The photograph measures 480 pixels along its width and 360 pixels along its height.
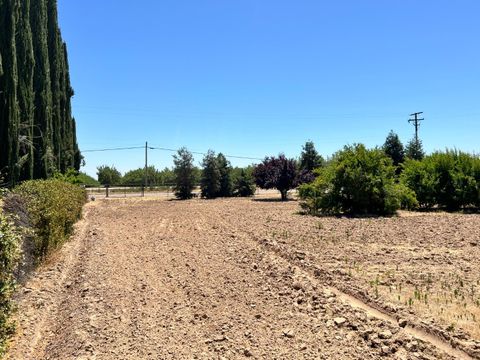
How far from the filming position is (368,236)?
1137cm

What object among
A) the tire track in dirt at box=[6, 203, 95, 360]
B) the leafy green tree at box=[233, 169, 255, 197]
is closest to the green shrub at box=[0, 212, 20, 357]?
the tire track in dirt at box=[6, 203, 95, 360]

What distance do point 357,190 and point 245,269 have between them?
36.7ft

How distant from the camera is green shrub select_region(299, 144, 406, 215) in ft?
57.5

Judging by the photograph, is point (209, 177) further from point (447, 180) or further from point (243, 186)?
point (447, 180)

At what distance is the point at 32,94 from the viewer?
16.0 metres

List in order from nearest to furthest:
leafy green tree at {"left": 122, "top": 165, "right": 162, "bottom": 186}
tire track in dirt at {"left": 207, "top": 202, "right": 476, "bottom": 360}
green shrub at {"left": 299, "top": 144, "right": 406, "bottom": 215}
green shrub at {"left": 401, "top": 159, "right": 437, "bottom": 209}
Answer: tire track in dirt at {"left": 207, "top": 202, "right": 476, "bottom": 360}
green shrub at {"left": 299, "top": 144, "right": 406, "bottom": 215}
green shrub at {"left": 401, "top": 159, "right": 437, "bottom": 209}
leafy green tree at {"left": 122, "top": 165, "right": 162, "bottom": 186}

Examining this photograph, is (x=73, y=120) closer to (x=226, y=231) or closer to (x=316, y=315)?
(x=226, y=231)

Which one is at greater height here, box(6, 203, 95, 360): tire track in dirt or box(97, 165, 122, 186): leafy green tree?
box(97, 165, 122, 186): leafy green tree

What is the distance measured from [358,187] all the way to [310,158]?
68.3ft

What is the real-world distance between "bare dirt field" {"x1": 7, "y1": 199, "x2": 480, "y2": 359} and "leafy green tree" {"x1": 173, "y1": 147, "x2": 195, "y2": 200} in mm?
23633

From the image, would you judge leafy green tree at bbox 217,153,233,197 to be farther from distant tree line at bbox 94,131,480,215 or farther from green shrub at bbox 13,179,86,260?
green shrub at bbox 13,179,86,260

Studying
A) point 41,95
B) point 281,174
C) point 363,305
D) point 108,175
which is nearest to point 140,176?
point 108,175

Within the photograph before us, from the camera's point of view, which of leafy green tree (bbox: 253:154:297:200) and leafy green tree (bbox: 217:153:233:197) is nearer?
leafy green tree (bbox: 253:154:297:200)

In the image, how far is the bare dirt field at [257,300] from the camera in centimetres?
440
